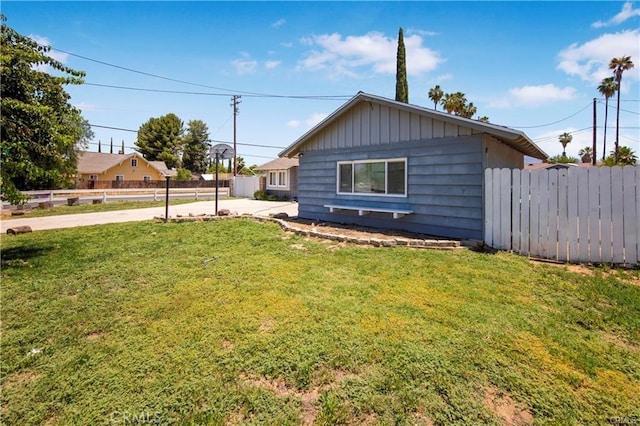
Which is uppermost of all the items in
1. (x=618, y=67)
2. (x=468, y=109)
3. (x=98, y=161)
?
(x=618, y=67)

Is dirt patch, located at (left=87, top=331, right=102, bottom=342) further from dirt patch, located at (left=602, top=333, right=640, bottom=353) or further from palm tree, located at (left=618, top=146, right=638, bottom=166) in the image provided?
palm tree, located at (left=618, top=146, right=638, bottom=166)

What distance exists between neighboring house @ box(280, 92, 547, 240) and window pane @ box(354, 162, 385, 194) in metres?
0.03

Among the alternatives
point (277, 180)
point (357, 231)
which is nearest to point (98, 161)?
point (277, 180)

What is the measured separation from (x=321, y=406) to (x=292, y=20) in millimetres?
A: 12931

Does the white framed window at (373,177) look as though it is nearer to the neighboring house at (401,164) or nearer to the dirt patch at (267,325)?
the neighboring house at (401,164)

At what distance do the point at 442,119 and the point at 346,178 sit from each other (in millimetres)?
3329

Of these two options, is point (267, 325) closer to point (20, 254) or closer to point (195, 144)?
point (20, 254)

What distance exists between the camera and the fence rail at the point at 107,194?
1644cm

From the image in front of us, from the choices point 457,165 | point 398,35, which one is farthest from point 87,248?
point 398,35

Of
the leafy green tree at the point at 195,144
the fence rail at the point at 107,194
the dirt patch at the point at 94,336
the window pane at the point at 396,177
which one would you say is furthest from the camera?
the leafy green tree at the point at 195,144

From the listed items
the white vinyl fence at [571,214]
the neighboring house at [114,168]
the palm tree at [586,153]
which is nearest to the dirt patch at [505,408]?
the white vinyl fence at [571,214]

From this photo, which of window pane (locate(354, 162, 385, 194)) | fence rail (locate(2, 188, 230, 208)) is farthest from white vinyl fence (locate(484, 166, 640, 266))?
fence rail (locate(2, 188, 230, 208))

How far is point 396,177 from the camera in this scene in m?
8.07

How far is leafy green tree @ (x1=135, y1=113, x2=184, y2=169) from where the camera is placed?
4306 cm
